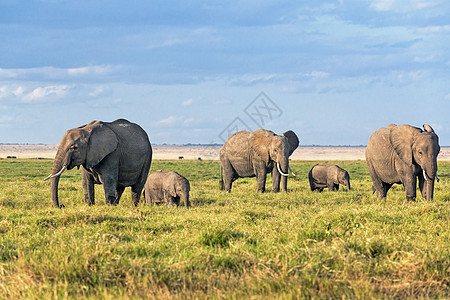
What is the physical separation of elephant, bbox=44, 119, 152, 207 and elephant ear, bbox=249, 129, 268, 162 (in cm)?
550

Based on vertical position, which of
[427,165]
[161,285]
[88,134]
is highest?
[88,134]

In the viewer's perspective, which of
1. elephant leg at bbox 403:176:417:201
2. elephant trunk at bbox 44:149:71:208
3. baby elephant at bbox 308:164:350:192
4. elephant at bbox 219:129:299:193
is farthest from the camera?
baby elephant at bbox 308:164:350:192

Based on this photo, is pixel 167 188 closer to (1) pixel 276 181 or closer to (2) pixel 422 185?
(1) pixel 276 181

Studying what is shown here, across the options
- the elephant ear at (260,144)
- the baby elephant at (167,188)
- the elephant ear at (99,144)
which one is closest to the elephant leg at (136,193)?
the baby elephant at (167,188)

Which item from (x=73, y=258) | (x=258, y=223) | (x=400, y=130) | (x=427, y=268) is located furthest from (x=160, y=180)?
(x=427, y=268)

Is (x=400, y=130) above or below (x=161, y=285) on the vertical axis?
above

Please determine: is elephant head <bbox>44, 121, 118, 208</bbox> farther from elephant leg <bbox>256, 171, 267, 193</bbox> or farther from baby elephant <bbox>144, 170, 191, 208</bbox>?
elephant leg <bbox>256, 171, 267, 193</bbox>

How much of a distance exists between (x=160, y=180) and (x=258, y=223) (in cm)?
560

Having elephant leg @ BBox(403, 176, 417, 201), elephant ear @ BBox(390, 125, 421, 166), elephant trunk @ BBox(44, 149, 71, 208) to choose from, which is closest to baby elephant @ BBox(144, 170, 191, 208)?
elephant trunk @ BBox(44, 149, 71, 208)

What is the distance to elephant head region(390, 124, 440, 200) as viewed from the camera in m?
13.4

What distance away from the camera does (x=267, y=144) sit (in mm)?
19422

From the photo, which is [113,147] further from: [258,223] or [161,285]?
[161,285]

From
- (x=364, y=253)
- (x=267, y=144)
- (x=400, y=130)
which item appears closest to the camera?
(x=364, y=253)

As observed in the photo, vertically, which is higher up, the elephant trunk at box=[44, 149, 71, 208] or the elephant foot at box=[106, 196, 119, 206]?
the elephant trunk at box=[44, 149, 71, 208]
